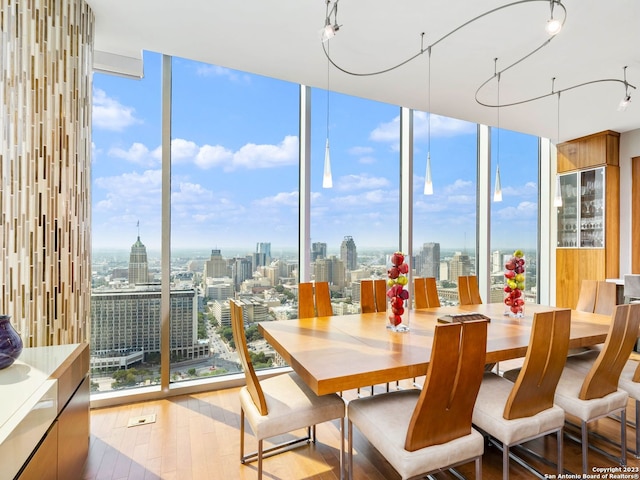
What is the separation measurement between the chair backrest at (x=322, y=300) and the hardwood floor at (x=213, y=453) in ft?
2.85

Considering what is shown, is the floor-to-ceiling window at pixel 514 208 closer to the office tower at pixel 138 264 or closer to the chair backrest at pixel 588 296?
the chair backrest at pixel 588 296

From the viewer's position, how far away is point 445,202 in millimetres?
4570

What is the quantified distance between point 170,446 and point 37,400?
3.90 feet

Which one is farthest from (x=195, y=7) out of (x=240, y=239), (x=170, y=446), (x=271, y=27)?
(x=170, y=446)

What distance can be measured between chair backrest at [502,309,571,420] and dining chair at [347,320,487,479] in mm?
286

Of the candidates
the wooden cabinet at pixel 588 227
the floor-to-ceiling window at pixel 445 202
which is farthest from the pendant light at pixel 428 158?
the wooden cabinet at pixel 588 227

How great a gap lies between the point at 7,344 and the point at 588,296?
4490mm

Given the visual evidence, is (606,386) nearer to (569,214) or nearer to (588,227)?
(588,227)

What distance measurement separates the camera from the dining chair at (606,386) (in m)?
1.97

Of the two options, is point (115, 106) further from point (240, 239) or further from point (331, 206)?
point (331, 206)

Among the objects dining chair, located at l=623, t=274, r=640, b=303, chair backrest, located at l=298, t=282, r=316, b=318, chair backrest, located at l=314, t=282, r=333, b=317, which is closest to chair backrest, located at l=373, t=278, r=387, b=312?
chair backrest, located at l=314, t=282, r=333, b=317

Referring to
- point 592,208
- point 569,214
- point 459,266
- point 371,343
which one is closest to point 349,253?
point 459,266

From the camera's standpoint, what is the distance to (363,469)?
6.89ft

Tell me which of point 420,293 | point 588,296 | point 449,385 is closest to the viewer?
point 449,385
